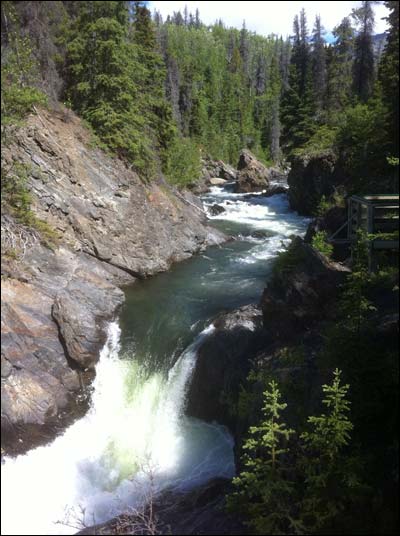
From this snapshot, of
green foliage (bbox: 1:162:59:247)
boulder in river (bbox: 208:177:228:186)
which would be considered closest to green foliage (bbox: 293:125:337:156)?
boulder in river (bbox: 208:177:228:186)

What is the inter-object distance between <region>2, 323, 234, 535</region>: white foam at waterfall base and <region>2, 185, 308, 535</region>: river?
0.9 inches

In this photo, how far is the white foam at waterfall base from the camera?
9695mm

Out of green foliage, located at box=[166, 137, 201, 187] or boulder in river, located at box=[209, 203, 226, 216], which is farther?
boulder in river, located at box=[209, 203, 226, 216]

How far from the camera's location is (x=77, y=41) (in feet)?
63.2

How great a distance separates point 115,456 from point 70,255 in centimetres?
774

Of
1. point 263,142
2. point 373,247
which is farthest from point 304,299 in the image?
point 263,142

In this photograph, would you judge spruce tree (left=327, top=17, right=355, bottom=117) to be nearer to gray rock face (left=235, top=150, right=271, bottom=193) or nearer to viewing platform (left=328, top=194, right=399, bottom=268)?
gray rock face (left=235, top=150, right=271, bottom=193)

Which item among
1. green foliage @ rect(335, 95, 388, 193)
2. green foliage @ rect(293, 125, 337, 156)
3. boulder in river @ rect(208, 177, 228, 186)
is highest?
green foliage @ rect(293, 125, 337, 156)

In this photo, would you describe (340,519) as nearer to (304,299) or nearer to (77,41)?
(304,299)

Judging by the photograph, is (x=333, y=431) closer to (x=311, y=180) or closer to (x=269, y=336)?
(x=269, y=336)

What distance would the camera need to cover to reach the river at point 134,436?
980 centimetres

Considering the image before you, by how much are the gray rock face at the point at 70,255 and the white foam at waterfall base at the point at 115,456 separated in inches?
35.9

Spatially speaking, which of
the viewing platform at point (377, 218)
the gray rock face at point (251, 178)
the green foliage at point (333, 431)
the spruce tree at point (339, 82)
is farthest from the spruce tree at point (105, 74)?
the gray rock face at point (251, 178)

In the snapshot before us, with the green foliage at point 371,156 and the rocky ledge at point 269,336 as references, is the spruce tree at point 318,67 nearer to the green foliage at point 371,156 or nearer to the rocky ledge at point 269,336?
the green foliage at point 371,156
